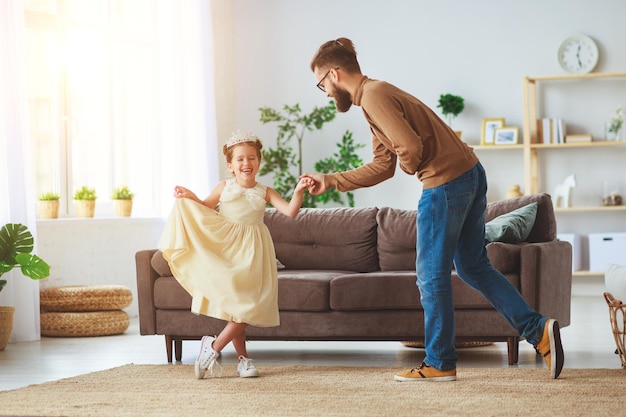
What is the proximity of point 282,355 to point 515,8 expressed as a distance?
451cm

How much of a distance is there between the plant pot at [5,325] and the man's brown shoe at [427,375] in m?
2.56

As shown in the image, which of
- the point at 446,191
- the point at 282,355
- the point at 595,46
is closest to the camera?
the point at 446,191

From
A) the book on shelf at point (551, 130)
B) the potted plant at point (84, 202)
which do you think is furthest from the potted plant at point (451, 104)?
the potted plant at point (84, 202)

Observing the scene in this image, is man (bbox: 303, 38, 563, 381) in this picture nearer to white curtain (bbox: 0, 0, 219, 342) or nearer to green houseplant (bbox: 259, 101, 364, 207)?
white curtain (bbox: 0, 0, 219, 342)

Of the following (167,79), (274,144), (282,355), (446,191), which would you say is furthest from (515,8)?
(446,191)

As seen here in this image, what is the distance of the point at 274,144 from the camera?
8125 mm

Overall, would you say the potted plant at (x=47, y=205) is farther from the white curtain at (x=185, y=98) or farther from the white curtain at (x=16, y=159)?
the white curtain at (x=185, y=98)

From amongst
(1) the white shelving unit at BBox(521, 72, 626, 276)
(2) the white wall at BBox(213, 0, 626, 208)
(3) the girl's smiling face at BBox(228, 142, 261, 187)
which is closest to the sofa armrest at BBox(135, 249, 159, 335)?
(3) the girl's smiling face at BBox(228, 142, 261, 187)

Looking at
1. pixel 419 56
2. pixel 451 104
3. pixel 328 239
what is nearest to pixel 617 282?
pixel 328 239

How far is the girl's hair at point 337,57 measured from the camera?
10.7 ft

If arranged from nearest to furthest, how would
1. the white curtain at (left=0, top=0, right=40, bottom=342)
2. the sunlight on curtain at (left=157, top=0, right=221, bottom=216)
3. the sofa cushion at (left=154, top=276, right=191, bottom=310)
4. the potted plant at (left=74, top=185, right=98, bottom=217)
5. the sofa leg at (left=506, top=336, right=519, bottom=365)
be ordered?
the sofa leg at (left=506, top=336, right=519, bottom=365) < the sofa cushion at (left=154, top=276, right=191, bottom=310) < the white curtain at (left=0, top=0, right=40, bottom=342) < the potted plant at (left=74, top=185, right=98, bottom=217) < the sunlight on curtain at (left=157, top=0, right=221, bottom=216)

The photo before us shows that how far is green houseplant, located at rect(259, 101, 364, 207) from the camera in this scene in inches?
301

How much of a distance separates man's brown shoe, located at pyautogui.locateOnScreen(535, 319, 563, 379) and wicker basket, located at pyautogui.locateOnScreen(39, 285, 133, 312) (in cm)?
321

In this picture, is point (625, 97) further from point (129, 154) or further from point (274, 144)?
A: point (129, 154)
